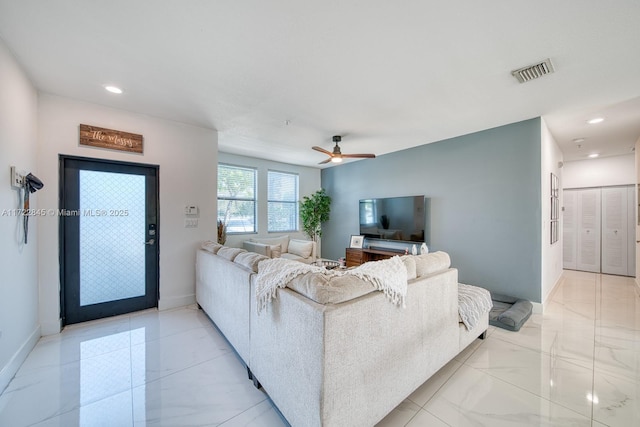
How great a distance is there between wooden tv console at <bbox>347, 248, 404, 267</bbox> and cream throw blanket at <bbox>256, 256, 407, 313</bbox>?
3.27 meters

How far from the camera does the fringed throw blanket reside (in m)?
2.27

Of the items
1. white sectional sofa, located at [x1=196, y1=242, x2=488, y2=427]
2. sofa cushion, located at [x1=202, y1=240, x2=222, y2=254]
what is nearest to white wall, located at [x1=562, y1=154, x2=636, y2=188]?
white sectional sofa, located at [x1=196, y1=242, x2=488, y2=427]

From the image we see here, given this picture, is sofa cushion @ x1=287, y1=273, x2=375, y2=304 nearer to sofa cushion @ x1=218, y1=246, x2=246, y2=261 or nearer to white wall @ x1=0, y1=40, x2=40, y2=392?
sofa cushion @ x1=218, y1=246, x2=246, y2=261

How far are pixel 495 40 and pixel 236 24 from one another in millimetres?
1908

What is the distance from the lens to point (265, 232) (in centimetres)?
573

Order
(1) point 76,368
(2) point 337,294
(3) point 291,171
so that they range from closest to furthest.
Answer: (2) point 337,294, (1) point 76,368, (3) point 291,171

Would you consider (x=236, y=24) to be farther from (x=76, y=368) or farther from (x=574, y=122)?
(x=574, y=122)

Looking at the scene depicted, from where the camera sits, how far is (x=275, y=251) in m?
4.98

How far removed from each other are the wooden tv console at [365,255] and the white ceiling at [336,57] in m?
2.53

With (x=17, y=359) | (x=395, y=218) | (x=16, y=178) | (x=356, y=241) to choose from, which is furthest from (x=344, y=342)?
(x=356, y=241)

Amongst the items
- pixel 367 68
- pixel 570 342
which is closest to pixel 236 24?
pixel 367 68

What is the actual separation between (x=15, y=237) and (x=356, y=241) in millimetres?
4906

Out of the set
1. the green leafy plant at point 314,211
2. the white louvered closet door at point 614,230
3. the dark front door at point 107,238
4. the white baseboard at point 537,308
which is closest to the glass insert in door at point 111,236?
the dark front door at point 107,238

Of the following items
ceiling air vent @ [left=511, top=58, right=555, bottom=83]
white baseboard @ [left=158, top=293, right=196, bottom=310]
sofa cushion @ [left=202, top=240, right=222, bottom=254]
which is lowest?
white baseboard @ [left=158, top=293, right=196, bottom=310]
